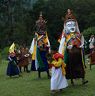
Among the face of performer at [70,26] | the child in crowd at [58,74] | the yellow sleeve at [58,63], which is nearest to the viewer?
the child in crowd at [58,74]

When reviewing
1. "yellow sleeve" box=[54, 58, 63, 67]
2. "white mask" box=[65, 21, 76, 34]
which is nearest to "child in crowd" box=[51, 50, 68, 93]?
"yellow sleeve" box=[54, 58, 63, 67]

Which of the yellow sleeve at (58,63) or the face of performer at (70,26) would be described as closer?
the yellow sleeve at (58,63)

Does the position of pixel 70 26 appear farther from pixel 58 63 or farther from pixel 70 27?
pixel 58 63

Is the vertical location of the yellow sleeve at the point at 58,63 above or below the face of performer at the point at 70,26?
below

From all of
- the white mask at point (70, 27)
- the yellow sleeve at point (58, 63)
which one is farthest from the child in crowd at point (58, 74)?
the white mask at point (70, 27)

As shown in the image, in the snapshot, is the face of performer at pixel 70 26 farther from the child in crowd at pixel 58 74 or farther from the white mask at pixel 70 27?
the child in crowd at pixel 58 74

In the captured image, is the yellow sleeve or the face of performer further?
the face of performer

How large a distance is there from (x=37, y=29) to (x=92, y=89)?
443 centimetres

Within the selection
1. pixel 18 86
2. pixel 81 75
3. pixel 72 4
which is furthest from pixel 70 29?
pixel 72 4

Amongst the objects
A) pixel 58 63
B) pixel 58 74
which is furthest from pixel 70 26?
pixel 58 74

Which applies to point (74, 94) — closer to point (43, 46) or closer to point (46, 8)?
point (43, 46)

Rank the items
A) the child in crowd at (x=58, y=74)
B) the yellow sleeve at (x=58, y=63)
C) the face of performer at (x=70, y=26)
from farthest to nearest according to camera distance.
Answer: the face of performer at (x=70, y=26)
the yellow sleeve at (x=58, y=63)
the child in crowd at (x=58, y=74)

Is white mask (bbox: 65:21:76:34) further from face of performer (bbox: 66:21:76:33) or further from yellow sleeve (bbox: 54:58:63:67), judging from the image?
yellow sleeve (bbox: 54:58:63:67)

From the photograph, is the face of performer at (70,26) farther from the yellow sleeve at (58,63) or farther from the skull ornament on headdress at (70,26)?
the yellow sleeve at (58,63)
